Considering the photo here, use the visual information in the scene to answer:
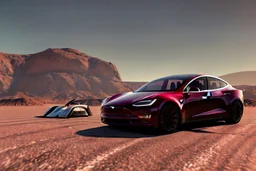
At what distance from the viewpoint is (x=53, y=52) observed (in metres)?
122

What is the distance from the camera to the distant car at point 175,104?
16.9ft

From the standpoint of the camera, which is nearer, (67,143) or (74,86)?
(67,143)

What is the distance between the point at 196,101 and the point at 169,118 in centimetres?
107

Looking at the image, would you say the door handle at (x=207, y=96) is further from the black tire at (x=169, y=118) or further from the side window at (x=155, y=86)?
the side window at (x=155, y=86)

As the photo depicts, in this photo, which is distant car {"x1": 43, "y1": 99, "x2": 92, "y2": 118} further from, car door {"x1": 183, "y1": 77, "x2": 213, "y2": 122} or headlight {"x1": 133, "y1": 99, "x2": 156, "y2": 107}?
car door {"x1": 183, "y1": 77, "x2": 213, "y2": 122}

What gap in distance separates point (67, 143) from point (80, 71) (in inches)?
4415

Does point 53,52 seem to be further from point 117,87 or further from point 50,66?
point 117,87

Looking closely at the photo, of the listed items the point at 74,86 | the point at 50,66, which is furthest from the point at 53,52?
the point at 74,86

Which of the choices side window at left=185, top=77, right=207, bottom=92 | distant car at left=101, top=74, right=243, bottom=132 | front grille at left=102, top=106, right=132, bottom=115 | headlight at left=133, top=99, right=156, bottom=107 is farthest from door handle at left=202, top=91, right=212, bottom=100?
front grille at left=102, top=106, right=132, bottom=115

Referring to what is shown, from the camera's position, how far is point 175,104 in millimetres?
5441

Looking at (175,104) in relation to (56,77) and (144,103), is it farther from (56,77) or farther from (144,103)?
(56,77)

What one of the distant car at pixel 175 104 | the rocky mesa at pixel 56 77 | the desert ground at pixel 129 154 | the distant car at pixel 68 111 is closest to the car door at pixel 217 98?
the distant car at pixel 175 104

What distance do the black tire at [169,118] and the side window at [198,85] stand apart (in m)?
0.83

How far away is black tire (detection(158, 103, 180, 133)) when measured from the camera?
205 inches
